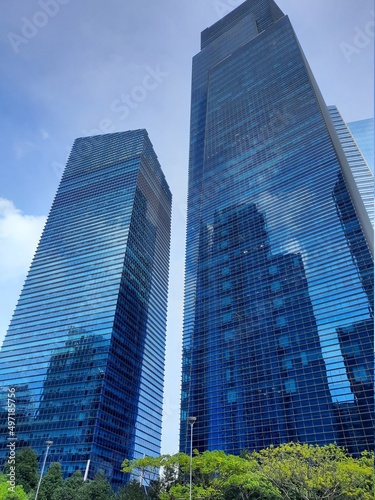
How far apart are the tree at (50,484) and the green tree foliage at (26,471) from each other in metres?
1.87

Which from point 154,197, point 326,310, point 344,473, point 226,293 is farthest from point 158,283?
point 344,473

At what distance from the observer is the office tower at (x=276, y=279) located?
271ft

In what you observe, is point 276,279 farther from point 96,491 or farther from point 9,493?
point 9,493

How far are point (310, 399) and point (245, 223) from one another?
2212 inches

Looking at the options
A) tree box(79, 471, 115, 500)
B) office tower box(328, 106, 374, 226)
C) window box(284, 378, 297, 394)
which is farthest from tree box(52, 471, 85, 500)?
office tower box(328, 106, 374, 226)

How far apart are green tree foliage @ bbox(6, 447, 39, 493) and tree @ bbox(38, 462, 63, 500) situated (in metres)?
1.87

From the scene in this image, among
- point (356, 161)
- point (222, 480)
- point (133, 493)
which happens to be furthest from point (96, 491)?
point (356, 161)

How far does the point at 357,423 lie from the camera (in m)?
74.4

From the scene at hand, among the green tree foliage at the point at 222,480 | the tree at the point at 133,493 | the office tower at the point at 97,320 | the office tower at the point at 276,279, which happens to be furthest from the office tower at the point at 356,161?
the tree at the point at 133,493

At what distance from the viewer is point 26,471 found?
5794 centimetres

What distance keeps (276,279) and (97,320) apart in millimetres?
52344

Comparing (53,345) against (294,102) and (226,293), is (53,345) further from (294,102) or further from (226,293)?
(294,102)

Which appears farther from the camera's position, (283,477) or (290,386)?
(290,386)

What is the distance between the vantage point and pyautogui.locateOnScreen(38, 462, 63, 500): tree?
182ft
